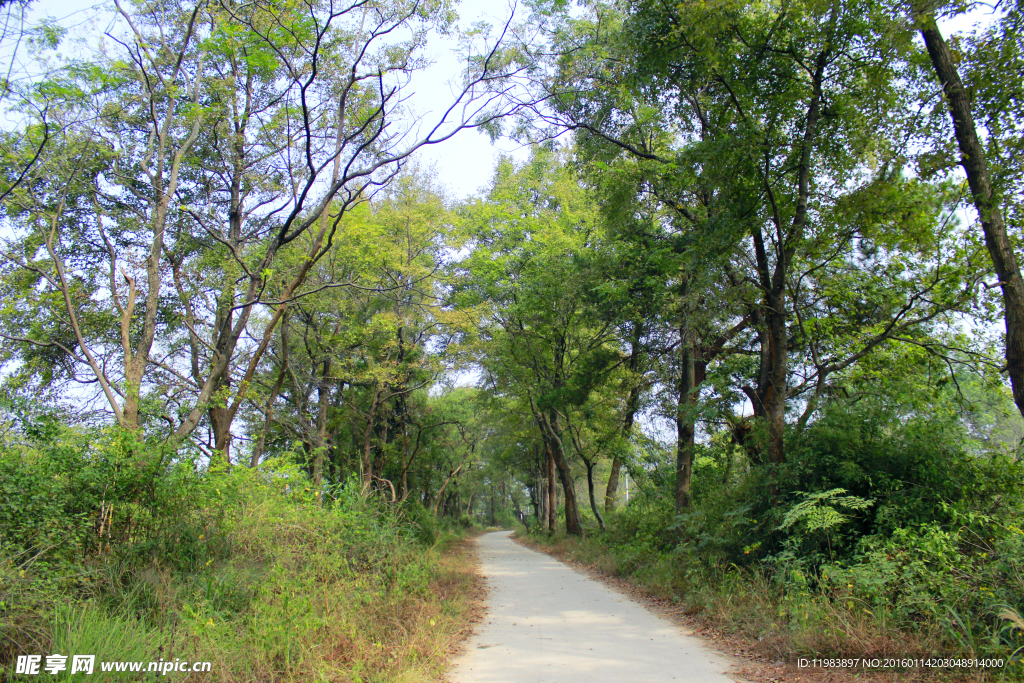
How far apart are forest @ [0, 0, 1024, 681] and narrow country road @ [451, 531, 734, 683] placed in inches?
23.2

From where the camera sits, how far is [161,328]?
59.3 feet

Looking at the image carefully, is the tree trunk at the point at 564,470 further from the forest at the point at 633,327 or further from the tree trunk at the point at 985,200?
the tree trunk at the point at 985,200

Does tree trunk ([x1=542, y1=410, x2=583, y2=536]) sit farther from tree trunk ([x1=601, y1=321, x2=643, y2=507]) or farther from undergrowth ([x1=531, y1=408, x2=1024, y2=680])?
Answer: undergrowth ([x1=531, y1=408, x2=1024, y2=680])

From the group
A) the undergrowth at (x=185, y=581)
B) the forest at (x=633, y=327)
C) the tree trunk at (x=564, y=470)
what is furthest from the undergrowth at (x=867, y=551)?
the tree trunk at (x=564, y=470)

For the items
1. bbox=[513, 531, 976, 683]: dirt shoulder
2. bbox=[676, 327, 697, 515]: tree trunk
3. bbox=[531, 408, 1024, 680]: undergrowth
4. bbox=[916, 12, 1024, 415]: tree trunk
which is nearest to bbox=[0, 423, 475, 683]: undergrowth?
bbox=[513, 531, 976, 683]: dirt shoulder

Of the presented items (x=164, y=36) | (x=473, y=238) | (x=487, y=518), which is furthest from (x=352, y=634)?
(x=487, y=518)

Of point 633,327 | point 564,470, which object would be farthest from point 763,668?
point 564,470

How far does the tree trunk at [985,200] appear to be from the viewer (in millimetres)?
6410

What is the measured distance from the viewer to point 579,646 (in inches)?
247

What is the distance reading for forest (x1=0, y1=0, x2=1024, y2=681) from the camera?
546 cm

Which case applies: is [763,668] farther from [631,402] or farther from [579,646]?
[631,402]

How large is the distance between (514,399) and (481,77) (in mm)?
16385

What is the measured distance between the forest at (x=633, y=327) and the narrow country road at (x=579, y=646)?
0.59 meters

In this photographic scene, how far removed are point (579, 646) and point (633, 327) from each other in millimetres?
11043
